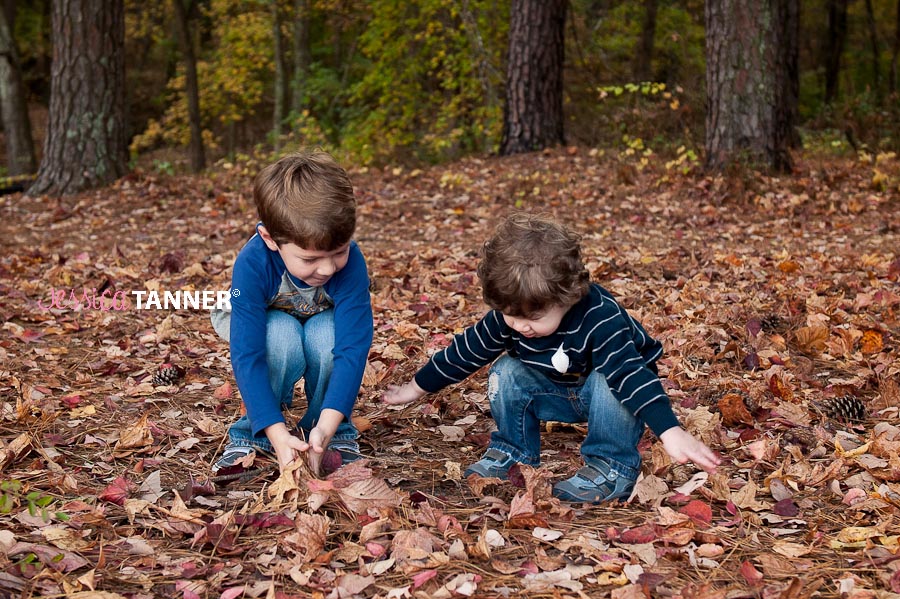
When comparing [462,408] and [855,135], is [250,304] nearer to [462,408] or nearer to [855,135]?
[462,408]

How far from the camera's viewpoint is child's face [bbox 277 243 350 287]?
8.91 feet

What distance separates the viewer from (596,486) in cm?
279

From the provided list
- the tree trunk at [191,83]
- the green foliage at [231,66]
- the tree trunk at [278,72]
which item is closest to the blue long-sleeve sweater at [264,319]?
the tree trunk at [191,83]

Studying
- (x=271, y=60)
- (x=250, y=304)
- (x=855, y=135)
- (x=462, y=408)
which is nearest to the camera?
(x=250, y=304)

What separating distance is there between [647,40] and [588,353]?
543 inches

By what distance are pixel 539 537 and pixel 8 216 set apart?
24.3 ft

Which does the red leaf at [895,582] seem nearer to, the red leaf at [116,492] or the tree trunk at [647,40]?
the red leaf at [116,492]

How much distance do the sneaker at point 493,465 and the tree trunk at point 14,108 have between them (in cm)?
1303

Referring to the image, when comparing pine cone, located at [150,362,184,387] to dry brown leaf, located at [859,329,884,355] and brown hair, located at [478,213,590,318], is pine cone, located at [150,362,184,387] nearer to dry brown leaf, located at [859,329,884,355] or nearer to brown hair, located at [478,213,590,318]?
brown hair, located at [478,213,590,318]

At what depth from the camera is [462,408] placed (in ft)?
12.2

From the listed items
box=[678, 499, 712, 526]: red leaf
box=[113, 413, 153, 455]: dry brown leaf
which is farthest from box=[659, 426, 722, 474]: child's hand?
box=[113, 413, 153, 455]: dry brown leaf

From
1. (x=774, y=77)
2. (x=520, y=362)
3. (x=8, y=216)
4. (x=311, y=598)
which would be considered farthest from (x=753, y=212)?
(x=8, y=216)

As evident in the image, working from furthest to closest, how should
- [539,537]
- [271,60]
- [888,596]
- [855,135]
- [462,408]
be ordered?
[271,60] < [855,135] < [462,408] < [539,537] < [888,596]

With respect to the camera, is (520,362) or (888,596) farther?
(520,362)
